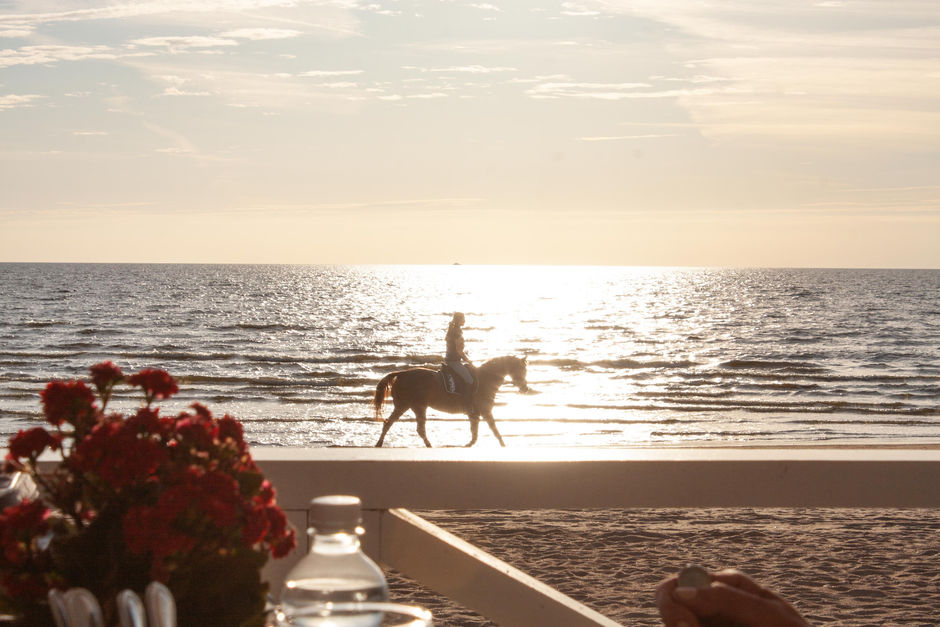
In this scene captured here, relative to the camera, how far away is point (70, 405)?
1236mm

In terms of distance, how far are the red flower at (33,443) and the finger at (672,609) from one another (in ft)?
2.60

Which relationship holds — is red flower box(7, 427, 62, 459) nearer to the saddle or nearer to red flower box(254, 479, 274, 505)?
red flower box(254, 479, 274, 505)

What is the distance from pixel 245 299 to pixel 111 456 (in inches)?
3207

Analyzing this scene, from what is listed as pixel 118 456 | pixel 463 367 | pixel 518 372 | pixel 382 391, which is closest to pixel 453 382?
pixel 463 367

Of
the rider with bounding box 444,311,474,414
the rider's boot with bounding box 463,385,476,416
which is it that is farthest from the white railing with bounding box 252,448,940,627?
the rider's boot with bounding box 463,385,476,416

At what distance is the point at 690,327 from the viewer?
58.8m

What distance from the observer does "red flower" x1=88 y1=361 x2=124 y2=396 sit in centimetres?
129

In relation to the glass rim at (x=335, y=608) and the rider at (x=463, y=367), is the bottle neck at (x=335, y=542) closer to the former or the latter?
the glass rim at (x=335, y=608)

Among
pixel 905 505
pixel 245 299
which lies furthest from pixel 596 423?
pixel 245 299

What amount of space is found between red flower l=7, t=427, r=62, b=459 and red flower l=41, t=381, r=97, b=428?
3 cm

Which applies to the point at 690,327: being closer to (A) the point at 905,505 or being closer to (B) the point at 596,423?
(B) the point at 596,423

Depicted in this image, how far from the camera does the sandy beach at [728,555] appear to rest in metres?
6.63

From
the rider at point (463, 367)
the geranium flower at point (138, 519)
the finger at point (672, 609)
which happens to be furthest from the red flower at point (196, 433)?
the rider at point (463, 367)

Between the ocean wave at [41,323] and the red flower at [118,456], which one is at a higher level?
the red flower at [118,456]
